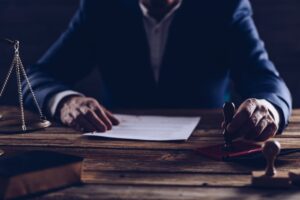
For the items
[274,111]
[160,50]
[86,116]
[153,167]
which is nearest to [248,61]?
[160,50]

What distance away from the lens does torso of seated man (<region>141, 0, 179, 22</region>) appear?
2481mm

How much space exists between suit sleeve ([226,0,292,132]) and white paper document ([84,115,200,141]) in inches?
11.9

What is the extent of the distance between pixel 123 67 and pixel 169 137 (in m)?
1.04

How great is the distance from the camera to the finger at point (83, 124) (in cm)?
169

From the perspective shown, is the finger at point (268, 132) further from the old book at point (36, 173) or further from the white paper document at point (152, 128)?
the old book at point (36, 173)

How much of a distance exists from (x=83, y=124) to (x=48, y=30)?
187cm

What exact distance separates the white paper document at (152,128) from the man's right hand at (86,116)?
0.03 m

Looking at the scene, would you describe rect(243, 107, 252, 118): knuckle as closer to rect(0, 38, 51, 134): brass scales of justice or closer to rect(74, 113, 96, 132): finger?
rect(74, 113, 96, 132): finger

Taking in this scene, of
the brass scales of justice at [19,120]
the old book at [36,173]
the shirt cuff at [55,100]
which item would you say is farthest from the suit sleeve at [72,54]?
the old book at [36,173]

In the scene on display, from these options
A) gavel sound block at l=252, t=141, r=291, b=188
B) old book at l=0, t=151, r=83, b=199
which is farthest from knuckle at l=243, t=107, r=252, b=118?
old book at l=0, t=151, r=83, b=199

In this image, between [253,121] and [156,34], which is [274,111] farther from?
[156,34]

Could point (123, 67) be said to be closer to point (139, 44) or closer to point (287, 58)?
point (139, 44)

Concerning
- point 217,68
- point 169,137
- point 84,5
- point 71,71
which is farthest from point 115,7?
point 169,137

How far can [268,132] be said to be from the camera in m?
1.58
